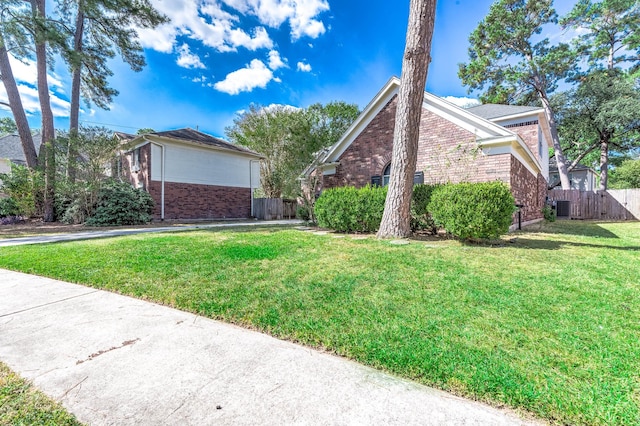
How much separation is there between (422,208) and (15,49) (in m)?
20.0

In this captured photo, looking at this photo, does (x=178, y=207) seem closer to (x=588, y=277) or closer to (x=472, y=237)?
(x=472, y=237)

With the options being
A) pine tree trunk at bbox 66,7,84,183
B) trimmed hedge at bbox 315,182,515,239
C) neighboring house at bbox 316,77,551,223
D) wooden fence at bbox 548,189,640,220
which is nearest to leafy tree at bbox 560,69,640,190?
wooden fence at bbox 548,189,640,220

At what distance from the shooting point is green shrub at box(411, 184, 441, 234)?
7.53m

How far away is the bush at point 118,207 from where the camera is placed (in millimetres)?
13492

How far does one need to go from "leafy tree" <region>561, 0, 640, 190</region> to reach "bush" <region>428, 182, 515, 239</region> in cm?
2030

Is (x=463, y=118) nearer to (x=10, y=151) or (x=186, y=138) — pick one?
(x=186, y=138)

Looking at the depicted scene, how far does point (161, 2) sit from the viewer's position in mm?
14766

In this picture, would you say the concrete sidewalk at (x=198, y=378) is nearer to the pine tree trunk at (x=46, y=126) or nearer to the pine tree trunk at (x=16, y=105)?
the pine tree trunk at (x=46, y=126)

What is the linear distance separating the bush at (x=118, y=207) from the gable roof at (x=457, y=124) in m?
10.2

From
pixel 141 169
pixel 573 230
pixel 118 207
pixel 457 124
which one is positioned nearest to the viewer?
pixel 457 124

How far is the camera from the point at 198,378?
6.02 ft

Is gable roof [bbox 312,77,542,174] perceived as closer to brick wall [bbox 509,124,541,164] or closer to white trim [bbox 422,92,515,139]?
white trim [bbox 422,92,515,139]

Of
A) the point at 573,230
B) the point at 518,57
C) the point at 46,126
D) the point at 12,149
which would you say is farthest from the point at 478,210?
the point at 12,149

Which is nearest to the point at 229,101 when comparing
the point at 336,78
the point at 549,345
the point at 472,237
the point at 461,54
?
the point at 336,78
